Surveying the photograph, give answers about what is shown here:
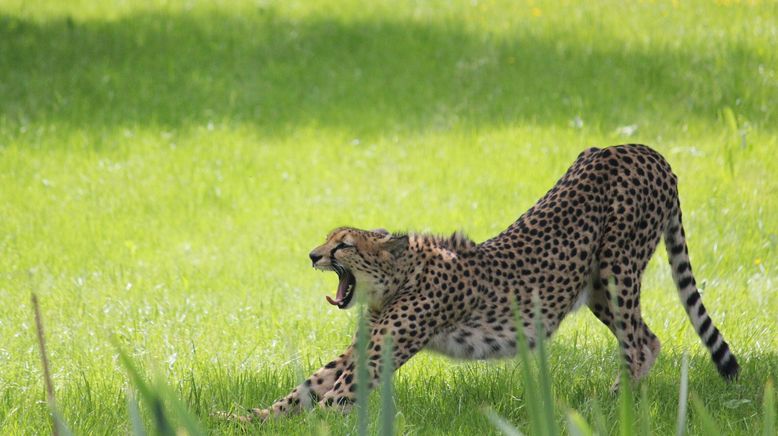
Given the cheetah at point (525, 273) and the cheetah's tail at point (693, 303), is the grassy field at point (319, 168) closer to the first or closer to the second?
→ the cheetah's tail at point (693, 303)

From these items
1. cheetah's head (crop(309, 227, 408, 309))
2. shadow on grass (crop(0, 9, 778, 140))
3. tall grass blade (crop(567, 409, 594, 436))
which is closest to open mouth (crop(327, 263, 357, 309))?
cheetah's head (crop(309, 227, 408, 309))

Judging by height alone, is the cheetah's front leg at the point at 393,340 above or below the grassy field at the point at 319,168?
below

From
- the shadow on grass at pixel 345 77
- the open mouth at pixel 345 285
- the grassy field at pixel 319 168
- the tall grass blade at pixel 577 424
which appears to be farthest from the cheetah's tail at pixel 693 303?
the shadow on grass at pixel 345 77

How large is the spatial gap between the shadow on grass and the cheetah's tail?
4957 mm

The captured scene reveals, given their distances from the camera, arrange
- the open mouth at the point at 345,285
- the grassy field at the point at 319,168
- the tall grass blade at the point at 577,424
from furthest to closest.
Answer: the grassy field at the point at 319,168
the open mouth at the point at 345,285
the tall grass blade at the point at 577,424

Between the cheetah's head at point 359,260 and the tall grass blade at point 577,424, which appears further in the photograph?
the cheetah's head at point 359,260

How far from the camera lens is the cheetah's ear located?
480 centimetres

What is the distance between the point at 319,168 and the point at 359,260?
17.1 ft

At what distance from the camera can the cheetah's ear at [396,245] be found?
15.7ft

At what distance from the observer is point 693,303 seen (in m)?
5.27

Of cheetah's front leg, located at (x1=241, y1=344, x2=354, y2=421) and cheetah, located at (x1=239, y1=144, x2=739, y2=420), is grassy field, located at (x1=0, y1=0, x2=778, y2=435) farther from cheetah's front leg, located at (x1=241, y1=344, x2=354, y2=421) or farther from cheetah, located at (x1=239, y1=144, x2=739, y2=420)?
cheetah, located at (x1=239, y1=144, x2=739, y2=420)

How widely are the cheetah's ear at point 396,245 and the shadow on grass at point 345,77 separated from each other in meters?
5.86

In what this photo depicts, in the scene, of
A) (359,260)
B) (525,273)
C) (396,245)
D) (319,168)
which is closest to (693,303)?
(525,273)

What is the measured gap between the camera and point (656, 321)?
6.45 metres
